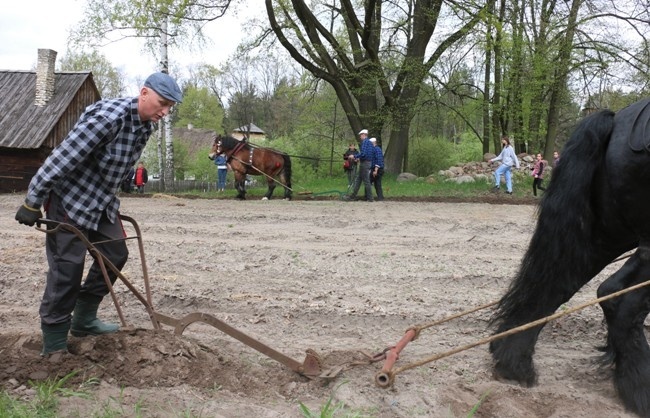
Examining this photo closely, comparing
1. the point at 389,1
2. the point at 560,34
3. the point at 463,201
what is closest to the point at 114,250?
the point at 463,201

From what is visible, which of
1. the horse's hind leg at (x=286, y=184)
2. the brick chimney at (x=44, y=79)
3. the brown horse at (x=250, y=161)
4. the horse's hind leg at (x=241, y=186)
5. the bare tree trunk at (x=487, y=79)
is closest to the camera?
the horse's hind leg at (x=241, y=186)

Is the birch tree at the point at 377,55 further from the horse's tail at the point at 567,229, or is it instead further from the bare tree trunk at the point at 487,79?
the horse's tail at the point at 567,229

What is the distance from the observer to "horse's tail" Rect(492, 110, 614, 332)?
11.2 feet

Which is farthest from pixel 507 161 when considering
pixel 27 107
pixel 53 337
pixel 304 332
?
pixel 27 107

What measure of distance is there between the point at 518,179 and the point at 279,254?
1387 centimetres

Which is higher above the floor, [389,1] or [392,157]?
[389,1]

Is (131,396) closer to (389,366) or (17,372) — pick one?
(17,372)

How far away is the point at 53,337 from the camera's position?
3.54m

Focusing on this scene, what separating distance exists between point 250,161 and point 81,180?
13720 mm

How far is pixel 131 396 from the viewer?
3135 mm

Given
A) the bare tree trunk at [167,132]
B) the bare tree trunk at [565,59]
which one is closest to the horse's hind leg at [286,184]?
the bare tree trunk at [167,132]

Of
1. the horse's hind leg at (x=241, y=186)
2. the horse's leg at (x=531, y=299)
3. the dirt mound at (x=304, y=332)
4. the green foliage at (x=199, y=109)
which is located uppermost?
the green foliage at (x=199, y=109)

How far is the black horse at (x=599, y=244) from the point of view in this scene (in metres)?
3.30

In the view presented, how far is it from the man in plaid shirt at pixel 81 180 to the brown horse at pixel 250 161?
43.7ft
